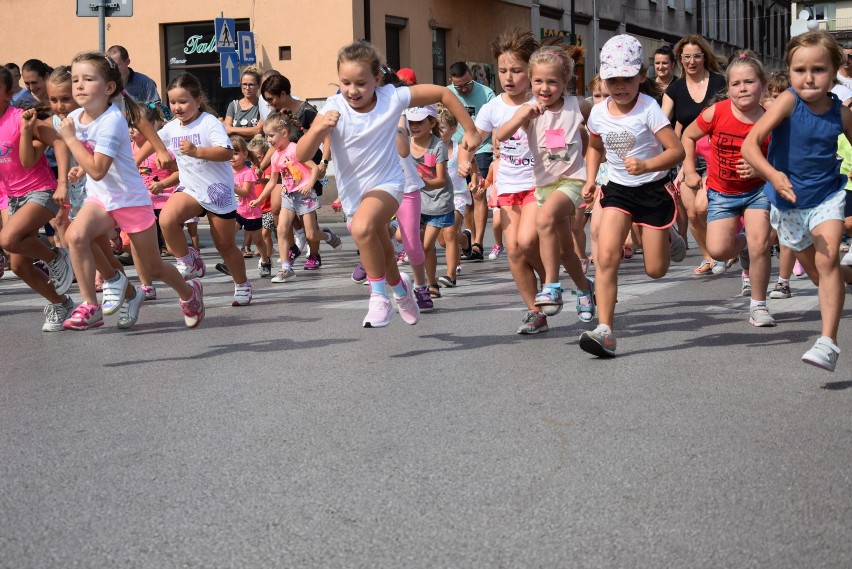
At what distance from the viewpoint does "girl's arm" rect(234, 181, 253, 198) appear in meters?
13.7

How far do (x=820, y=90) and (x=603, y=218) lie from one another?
1417 millimetres

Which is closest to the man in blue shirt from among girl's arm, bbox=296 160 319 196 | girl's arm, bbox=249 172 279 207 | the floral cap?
girl's arm, bbox=249 172 279 207

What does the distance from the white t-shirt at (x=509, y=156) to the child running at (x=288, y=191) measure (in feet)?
12.4

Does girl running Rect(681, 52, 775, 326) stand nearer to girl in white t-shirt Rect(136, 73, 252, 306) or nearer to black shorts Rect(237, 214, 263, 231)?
girl in white t-shirt Rect(136, 73, 252, 306)

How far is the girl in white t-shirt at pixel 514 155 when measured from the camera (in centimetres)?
840

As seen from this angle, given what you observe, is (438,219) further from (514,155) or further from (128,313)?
(128,313)

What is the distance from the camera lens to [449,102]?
7.75m

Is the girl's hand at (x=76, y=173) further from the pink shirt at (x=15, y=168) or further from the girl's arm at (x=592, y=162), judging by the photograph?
the girl's arm at (x=592, y=162)

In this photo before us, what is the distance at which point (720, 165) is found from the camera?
8.47 m

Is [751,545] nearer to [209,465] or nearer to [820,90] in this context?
[209,465]

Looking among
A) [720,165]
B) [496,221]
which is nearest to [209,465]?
[720,165]

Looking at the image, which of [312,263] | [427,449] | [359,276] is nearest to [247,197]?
[312,263]

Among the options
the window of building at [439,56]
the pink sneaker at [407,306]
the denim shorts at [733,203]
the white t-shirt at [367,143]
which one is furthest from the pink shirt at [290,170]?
the window of building at [439,56]

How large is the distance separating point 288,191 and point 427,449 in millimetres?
8075
